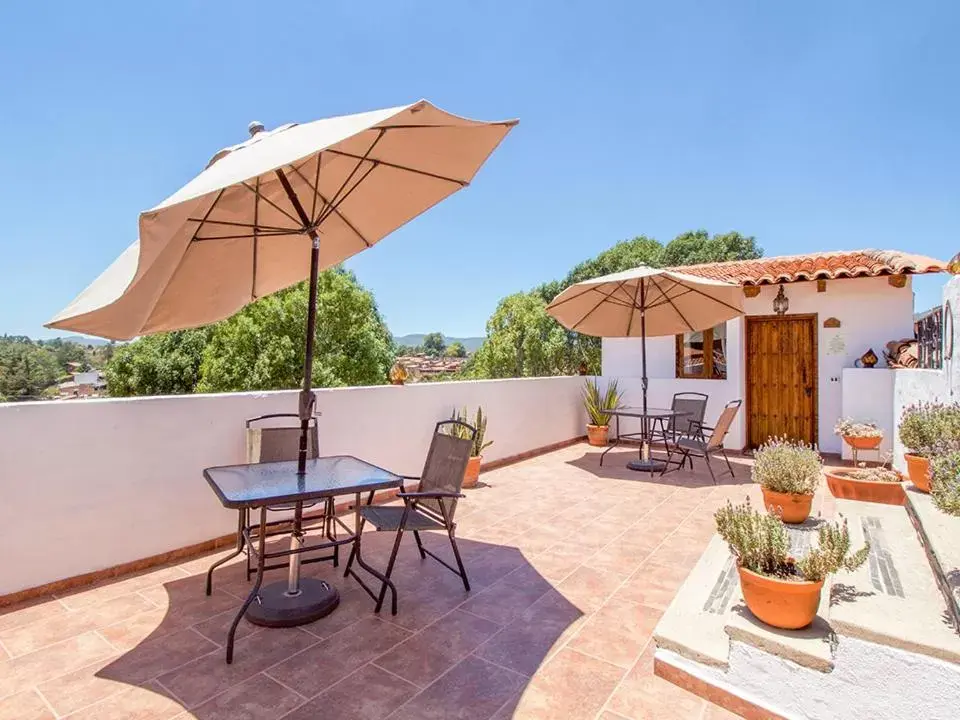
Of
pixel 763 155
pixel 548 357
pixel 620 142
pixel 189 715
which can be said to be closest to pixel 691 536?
pixel 189 715

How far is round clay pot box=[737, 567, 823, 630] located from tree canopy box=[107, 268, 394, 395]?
23631mm

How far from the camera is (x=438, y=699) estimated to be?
85.7 inches

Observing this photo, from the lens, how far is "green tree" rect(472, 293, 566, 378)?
116ft

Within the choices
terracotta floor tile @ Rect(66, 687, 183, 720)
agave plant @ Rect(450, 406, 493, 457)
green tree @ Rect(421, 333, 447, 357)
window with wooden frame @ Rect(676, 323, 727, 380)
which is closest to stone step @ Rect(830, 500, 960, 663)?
terracotta floor tile @ Rect(66, 687, 183, 720)

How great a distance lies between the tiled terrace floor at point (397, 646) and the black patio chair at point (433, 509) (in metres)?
0.14

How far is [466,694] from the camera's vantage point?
2.21 meters

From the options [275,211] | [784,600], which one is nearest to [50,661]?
[275,211]

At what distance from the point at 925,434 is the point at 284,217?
15.3ft

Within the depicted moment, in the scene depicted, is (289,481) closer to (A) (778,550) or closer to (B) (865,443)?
(A) (778,550)

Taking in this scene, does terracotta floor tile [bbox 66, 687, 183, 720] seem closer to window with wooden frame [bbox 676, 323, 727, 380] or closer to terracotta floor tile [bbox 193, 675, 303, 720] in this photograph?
terracotta floor tile [bbox 193, 675, 303, 720]

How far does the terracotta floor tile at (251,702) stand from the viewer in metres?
2.07

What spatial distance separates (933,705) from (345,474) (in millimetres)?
2786

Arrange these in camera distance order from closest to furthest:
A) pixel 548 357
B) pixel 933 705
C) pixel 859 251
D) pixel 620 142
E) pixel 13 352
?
pixel 933 705
pixel 859 251
pixel 620 142
pixel 13 352
pixel 548 357

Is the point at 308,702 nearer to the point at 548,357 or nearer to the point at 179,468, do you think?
the point at 179,468
